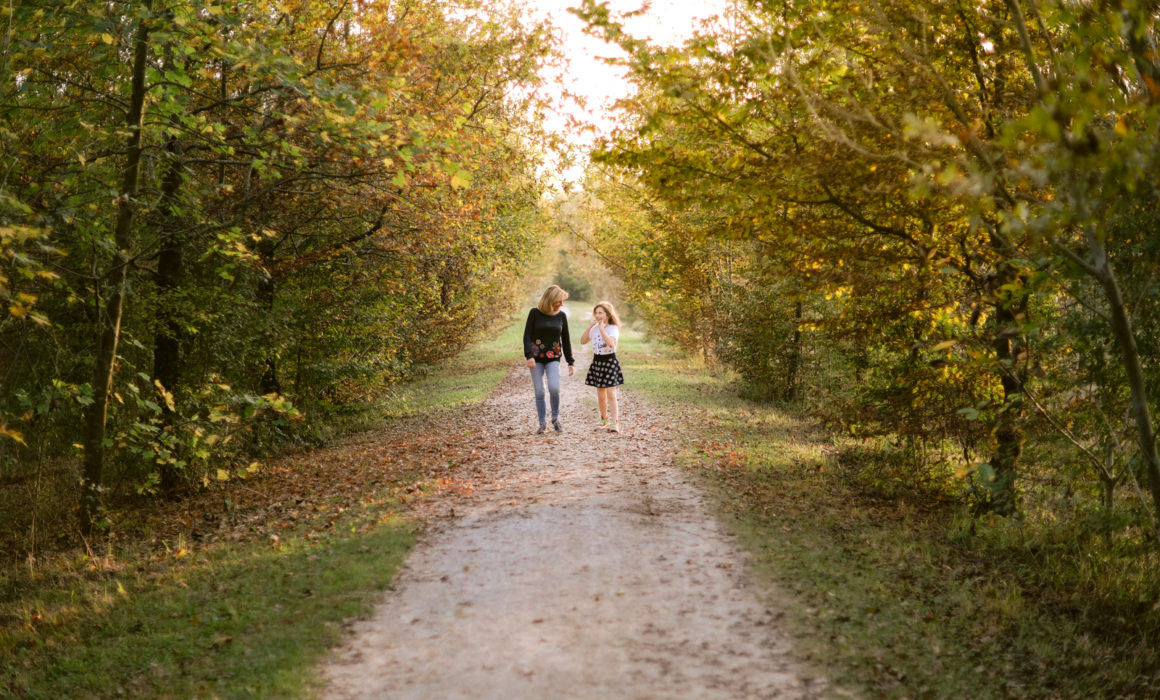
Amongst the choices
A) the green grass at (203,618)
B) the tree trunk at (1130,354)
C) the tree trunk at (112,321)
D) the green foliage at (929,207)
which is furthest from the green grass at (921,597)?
the tree trunk at (112,321)

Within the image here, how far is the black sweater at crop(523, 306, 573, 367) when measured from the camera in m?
12.2

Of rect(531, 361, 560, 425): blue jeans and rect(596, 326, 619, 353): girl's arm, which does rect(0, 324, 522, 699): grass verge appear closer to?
rect(531, 361, 560, 425): blue jeans

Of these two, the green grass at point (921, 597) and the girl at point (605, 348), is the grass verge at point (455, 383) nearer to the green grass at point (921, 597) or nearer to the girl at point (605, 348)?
the girl at point (605, 348)

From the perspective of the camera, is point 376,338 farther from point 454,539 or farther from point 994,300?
point 994,300

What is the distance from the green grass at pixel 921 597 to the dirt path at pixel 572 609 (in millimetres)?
396

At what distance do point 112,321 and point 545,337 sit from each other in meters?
5.83

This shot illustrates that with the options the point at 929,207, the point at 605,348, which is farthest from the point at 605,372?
the point at 929,207

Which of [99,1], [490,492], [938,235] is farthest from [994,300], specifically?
[99,1]

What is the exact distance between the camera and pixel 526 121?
65.5ft

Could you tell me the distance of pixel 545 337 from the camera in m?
12.2

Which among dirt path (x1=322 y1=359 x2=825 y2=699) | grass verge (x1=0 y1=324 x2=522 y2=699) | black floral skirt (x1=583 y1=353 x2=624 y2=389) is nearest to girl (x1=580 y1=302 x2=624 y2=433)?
black floral skirt (x1=583 y1=353 x2=624 y2=389)

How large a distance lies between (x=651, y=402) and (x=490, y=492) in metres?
8.67

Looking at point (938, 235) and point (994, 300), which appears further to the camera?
point (938, 235)

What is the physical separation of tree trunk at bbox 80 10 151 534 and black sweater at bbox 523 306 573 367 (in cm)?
554
